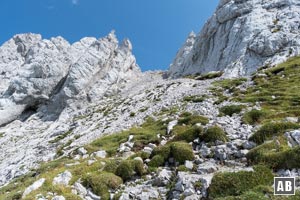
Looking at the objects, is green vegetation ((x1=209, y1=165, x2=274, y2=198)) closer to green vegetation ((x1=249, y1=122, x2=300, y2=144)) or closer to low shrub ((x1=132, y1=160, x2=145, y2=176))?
green vegetation ((x1=249, y1=122, x2=300, y2=144))

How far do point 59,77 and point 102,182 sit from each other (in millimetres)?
84688

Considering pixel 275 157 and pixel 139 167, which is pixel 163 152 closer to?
pixel 139 167

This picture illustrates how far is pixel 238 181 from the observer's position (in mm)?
12383

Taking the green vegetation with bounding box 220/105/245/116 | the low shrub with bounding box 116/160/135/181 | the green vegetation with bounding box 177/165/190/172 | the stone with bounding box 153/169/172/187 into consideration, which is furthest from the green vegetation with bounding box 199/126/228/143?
the green vegetation with bounding box 220/105/245/116

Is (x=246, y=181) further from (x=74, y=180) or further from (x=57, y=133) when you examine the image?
(x=57, y=133)

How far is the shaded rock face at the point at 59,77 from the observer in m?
87.1

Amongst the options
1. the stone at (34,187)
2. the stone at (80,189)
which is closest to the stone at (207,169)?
the stone at (80,189)

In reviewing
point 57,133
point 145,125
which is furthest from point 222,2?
point 145,125

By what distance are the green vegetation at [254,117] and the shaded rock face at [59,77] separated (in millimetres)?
69360

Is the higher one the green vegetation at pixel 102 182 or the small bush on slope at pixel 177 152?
the small bush on slope at pixel 177 152

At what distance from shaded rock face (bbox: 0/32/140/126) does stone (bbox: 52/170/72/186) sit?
6915cm

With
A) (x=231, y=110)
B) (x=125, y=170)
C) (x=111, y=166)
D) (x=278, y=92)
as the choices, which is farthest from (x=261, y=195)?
(x=278, y=92)

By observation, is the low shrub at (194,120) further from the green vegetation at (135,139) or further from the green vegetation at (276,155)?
the green vegetation at (276,155)

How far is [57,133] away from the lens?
51719 mm
